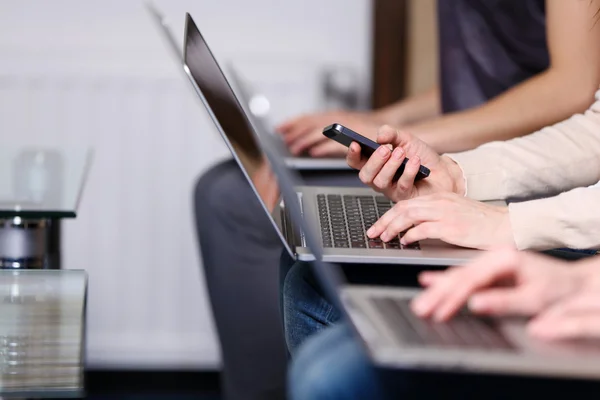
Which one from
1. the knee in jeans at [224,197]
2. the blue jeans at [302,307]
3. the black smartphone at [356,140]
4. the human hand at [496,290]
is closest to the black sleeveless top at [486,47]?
the knee in jeans at [224,197]

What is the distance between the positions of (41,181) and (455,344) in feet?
2.95

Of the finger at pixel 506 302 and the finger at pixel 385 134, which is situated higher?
the finger at pixel 385 134

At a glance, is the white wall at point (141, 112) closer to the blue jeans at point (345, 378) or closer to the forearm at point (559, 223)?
the forearm at point (559, 223)

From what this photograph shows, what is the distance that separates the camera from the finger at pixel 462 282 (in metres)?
0.62

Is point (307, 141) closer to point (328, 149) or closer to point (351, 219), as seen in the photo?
point (328, 149)

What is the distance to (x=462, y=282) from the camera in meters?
0.63

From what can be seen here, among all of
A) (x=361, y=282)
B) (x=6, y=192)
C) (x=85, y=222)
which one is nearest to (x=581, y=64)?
(x=361, y=282)

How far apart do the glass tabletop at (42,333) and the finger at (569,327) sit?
1.15 ft

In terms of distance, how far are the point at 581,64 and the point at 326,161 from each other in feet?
1.27

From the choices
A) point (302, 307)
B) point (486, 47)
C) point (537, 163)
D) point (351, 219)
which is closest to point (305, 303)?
point (302, 307)

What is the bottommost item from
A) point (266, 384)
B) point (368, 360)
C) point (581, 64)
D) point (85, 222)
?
point (266, 384)

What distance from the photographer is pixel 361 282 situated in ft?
3.18

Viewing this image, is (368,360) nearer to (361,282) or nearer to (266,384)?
(361,282)

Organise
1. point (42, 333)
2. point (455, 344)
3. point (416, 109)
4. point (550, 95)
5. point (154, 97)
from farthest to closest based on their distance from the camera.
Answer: point (154, 97) < point (416, 109) < point (550, 95) < point (42, 333) < point (455, 344)
